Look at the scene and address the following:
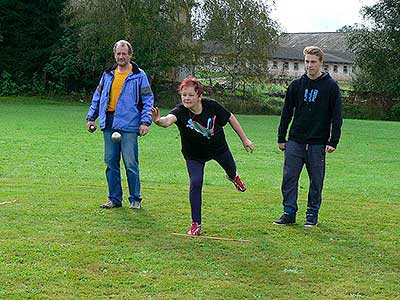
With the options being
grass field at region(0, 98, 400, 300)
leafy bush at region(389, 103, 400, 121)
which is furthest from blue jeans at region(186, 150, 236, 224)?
leafy bush at region(389, 103, 400, 121)

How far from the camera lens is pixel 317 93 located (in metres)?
8.23

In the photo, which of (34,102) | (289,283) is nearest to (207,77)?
(34,102)

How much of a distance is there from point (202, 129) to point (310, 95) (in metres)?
1.43

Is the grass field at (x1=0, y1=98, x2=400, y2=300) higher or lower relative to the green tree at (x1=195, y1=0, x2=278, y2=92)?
lower

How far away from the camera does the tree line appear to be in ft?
149

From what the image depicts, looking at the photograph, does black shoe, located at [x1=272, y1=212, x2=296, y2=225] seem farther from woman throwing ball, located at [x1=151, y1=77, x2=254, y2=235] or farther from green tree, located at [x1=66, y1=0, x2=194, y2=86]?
green tree, located at [x1=66, y1=0, x2=194, y2=86]

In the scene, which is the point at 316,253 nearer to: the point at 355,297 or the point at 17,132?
the point at 355,297

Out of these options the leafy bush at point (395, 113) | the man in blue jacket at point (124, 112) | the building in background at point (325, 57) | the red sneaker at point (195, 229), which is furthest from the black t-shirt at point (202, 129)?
the building in background at point (325, 57)

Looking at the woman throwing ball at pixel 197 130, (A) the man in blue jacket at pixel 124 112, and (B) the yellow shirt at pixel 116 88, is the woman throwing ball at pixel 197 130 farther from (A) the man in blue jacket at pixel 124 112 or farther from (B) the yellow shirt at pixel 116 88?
(B) the yellow shirt at pixel 116 88

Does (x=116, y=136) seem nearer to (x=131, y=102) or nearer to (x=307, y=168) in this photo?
(x=131, y=102)

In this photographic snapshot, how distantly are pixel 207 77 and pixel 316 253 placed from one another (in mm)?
44155

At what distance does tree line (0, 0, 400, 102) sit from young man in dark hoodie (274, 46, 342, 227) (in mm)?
37134

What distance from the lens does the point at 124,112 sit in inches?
354

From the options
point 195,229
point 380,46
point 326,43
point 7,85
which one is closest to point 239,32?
point 380,46
